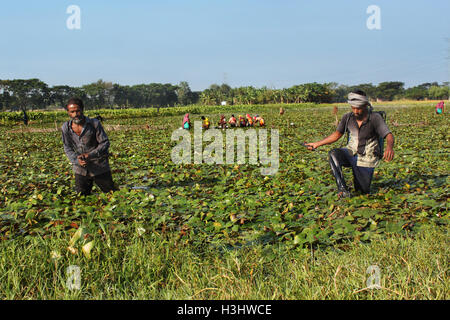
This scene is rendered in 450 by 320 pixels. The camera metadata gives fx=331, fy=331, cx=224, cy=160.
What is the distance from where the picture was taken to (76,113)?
15.3 feet

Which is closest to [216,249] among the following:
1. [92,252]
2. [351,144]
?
[92,252]

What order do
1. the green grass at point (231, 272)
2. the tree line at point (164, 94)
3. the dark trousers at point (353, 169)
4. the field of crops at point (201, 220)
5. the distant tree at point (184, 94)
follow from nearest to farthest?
1. the green grass at point (231, 272)
2. the field of crops at point (201, 220)
3. the dark trousers at point (353, 169)
4. the tree line at point (164, 94)
5. the distant tree at point (184, 94)

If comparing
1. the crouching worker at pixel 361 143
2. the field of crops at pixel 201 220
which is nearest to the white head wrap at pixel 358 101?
the crouching worker at pixel 361 143

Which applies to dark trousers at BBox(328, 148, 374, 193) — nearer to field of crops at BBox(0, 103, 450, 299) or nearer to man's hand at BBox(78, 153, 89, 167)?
field of crops at BBox(0, 103, 450, 299)

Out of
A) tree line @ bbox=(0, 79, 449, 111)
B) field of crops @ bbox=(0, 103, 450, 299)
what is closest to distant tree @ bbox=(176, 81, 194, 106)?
tree line @ bbox=(0, 79, 449, 111)

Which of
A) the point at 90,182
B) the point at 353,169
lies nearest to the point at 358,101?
the point at 353,169

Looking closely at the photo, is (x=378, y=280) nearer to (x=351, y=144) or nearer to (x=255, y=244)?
(x=255, y=244)

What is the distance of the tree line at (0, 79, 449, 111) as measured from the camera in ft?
282

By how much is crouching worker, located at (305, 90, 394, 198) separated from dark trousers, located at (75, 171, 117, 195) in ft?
10.5

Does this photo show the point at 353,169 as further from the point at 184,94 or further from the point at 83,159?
the point at 184,94

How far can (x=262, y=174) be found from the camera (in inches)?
287

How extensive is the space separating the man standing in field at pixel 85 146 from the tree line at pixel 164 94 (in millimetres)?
57615

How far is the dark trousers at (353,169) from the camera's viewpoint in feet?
16.6

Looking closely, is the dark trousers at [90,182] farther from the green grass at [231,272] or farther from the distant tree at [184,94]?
the distant tree at [184,94]
